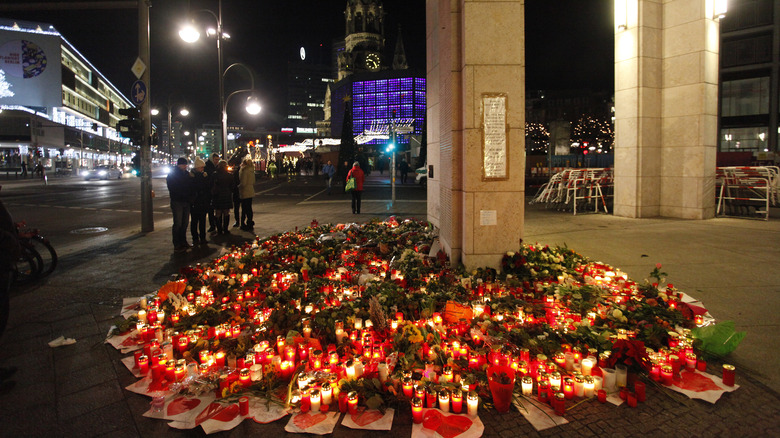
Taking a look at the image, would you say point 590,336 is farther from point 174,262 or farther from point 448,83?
point 174,262

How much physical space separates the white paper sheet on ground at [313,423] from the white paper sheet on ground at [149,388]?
3.89ft

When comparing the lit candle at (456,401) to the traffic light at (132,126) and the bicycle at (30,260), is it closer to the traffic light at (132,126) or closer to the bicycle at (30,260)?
the bicycle at (30,260)

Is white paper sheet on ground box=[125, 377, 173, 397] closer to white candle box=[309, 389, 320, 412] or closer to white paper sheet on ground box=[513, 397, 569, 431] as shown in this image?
white candle box=[309, 389, 320, 412]

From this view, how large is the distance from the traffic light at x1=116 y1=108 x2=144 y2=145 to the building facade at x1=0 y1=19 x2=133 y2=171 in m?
49.6

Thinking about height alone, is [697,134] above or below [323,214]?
above

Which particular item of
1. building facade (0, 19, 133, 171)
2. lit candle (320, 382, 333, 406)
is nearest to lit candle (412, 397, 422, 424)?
lit candle (320, 382, 333, 406)

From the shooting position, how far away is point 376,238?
9195mm

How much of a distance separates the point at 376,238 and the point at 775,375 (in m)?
6.51

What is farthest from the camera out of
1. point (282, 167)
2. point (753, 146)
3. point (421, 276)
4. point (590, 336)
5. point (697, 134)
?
point (282, 167)

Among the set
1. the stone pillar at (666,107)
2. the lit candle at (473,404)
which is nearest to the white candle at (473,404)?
the lit candle at (473,404)

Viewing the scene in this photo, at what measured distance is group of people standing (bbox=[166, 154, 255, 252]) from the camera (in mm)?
10234

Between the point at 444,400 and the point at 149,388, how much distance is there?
2469mm

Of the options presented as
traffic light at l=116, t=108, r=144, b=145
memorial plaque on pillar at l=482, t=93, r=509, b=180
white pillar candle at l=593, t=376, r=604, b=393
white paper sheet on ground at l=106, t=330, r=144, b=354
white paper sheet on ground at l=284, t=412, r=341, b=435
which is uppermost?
traffic light at l=116, t=108, r=144, b=145

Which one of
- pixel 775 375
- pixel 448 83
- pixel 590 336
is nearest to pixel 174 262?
pixel 448 83
